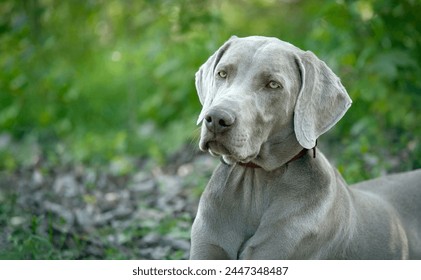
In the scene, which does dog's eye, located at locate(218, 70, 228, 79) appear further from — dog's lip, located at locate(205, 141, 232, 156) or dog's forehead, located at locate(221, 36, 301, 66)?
dog's lip, located at locate(205, 141, 232, 156)

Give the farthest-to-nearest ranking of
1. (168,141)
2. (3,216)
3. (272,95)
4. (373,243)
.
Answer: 1. (168,141)
2. (3,216)
3. (373,243)
4. (272,95)

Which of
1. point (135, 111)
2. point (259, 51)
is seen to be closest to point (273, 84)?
point (259, 51)

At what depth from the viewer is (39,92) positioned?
8758 mm

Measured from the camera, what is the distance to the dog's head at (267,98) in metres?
3.65

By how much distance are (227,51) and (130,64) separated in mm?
5074

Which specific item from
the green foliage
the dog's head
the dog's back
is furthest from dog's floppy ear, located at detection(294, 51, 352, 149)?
the green foliage

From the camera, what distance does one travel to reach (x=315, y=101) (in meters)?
3.91

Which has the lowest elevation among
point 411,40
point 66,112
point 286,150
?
point 66,112

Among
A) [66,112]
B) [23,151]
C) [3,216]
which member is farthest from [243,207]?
[66,112]

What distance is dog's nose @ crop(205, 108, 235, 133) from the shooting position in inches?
139

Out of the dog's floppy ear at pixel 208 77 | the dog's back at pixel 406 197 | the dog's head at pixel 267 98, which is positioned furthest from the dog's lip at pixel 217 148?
the dog's back at pixel 406 197

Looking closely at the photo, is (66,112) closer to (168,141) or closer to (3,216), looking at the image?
(168,141)

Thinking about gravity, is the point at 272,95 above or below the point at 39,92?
above

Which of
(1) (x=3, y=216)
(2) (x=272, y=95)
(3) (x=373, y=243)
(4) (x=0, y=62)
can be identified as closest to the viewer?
(2) (x=272, y=95)
